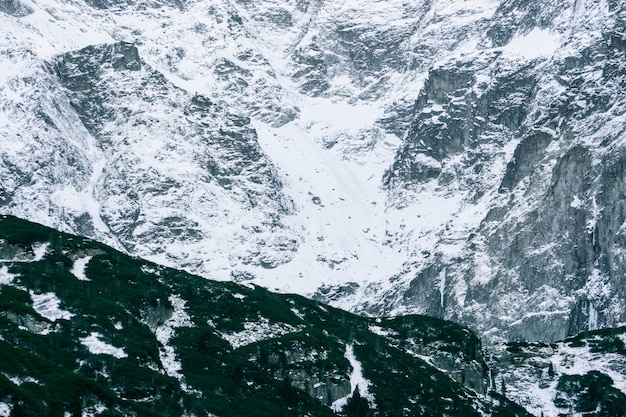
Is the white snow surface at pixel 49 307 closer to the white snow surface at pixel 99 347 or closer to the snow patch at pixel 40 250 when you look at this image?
the white snow surface at pixel 99 347

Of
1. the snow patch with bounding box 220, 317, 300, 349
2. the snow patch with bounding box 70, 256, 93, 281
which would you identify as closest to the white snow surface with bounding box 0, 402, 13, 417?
the snow patch with bounding box 220, 317, 300, 349

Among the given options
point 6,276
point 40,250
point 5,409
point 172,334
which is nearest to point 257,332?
point 172,334

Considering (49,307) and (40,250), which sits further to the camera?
(40,250)

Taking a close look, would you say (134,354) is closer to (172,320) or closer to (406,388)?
(172,320)

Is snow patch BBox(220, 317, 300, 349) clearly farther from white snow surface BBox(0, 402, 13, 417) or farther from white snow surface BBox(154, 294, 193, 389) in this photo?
white snow surface BBox(0, 402, 13, 417)

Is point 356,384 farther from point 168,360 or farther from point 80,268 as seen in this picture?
point 80,268

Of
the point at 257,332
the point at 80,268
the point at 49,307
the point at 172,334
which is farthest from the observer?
the point at 80,268

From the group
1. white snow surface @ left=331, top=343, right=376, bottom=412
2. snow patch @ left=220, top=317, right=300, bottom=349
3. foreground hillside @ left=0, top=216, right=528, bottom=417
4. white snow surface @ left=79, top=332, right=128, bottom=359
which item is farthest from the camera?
snow patch @ left=220, top=317, right=300, bottom=349
